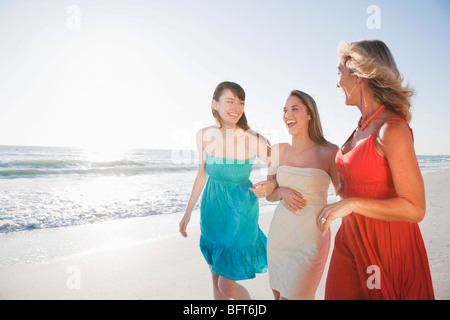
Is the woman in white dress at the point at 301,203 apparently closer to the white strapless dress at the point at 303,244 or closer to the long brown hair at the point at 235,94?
the white strapless dress at the point at 303,244

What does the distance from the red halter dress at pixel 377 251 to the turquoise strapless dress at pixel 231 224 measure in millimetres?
1294

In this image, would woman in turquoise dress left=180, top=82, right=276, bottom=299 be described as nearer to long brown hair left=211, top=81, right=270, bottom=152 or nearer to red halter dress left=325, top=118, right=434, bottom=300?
long brown hair left=211, top=81, right=270, bottom=152

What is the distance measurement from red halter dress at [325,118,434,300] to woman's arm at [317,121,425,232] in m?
0.11

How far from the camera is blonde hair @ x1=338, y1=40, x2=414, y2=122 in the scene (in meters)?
1.68

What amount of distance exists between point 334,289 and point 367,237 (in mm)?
391

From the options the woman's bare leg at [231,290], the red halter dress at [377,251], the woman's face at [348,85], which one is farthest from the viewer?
the woman's bare leg at [231,290]

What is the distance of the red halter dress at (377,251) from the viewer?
5.24 feet

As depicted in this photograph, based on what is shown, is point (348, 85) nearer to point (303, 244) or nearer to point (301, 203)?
point (301, 203)

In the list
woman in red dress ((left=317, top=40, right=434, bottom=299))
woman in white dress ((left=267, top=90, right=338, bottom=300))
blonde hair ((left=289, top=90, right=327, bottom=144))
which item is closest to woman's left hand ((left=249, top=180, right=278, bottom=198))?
woman in white dress ((left=267, top=90, right=338, bottom=300))

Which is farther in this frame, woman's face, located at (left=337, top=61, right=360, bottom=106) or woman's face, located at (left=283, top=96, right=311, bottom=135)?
woman's face, located at (left=283, top=96, right=311, bottom=135)

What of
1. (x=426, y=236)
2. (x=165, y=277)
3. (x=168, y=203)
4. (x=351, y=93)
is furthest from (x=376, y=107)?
(x=168, y=203)

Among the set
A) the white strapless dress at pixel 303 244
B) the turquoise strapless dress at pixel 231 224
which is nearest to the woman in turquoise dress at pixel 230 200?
the turquoise strapless dress at pixel 231 224

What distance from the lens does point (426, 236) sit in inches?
225
